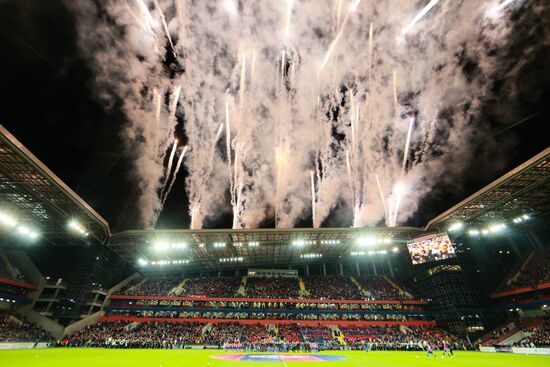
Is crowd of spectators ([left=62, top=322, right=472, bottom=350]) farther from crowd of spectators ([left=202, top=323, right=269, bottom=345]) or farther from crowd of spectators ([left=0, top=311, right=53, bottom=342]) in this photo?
crowd of spectators ([left=0, top=311, right=53, bottom=342])

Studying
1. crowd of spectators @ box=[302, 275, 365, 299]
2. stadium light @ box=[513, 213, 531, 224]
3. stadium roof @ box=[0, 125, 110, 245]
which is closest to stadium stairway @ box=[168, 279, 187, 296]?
stadium roof @ box=[0, 125, 110, 245]

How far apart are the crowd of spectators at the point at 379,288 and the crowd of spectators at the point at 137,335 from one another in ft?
107

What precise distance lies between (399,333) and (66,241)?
56.5 meters

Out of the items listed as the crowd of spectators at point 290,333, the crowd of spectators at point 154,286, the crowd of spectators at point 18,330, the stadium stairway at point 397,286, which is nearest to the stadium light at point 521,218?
the stadium stairway at point 397,286

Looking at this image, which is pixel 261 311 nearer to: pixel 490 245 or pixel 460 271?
pixel 460 271

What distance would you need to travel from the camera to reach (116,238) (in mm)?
43281

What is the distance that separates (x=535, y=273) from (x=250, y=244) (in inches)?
1731

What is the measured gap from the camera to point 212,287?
52.6m

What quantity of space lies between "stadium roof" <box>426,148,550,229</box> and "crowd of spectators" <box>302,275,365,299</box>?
66.1 ft

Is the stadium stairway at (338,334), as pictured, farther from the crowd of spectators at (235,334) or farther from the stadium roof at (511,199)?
the stadium roof at (511,199)

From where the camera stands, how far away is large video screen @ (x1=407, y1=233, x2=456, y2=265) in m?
38.4

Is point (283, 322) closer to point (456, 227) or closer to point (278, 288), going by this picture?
point (278, 288)

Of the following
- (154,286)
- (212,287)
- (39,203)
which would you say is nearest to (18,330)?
(39,203)

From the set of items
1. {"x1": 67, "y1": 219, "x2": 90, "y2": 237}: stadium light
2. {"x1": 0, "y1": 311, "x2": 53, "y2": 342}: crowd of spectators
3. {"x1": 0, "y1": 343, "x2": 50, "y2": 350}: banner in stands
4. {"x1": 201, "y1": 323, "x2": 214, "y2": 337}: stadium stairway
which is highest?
{"x1": 67, "y1": 219, "x2": 90, "y2": 237}: stadium light
